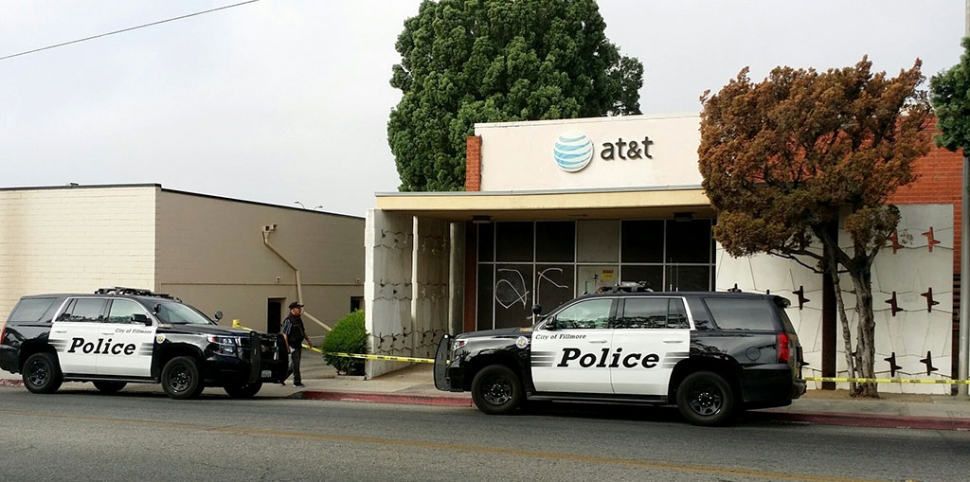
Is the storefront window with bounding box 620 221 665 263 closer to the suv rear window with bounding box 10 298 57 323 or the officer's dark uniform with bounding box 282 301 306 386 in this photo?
the officer's dark uniform with bounding box 282 301 306 386

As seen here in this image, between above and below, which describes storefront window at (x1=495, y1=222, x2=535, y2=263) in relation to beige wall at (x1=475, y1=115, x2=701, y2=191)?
below

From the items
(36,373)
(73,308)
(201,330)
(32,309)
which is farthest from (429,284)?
(36,373)

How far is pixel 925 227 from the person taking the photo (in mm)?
16062

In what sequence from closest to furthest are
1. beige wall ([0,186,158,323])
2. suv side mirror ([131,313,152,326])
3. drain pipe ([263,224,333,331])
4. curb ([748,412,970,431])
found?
1. curb ([748,412,970,431])
2. suv side mirror ([131,313,152,326])
3. beige wall ([0,186,158,323])
4. drain pipe ([263,224,333,331])

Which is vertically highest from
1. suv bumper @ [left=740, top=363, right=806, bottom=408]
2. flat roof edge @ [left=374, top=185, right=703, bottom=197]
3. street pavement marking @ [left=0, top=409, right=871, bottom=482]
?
flat roof edge @ [left=374, top=185, right=703, bottom=197]

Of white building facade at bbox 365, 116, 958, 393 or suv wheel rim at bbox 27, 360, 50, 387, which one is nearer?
white building facade at bbox 365, 116, 958, 393

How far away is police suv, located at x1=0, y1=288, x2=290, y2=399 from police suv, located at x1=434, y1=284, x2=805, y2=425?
13.3ft

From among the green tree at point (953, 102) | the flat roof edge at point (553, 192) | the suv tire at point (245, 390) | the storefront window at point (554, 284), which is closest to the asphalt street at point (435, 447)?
the suv tire at point (245, 390)

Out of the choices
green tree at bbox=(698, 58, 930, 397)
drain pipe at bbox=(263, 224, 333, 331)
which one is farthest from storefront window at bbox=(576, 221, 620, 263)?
drain pipe at bbox=(263, 224, 333, 331)

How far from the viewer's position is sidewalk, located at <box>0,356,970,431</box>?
13.2 metres

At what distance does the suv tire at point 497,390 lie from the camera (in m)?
13.6

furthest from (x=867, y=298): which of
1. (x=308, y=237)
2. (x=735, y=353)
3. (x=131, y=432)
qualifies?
(x=308, y=237)

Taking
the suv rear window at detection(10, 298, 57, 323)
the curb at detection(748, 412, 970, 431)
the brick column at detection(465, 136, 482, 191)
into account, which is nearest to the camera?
the curb at detection(748, 412, 970, 431)

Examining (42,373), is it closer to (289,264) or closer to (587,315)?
(587,315)
